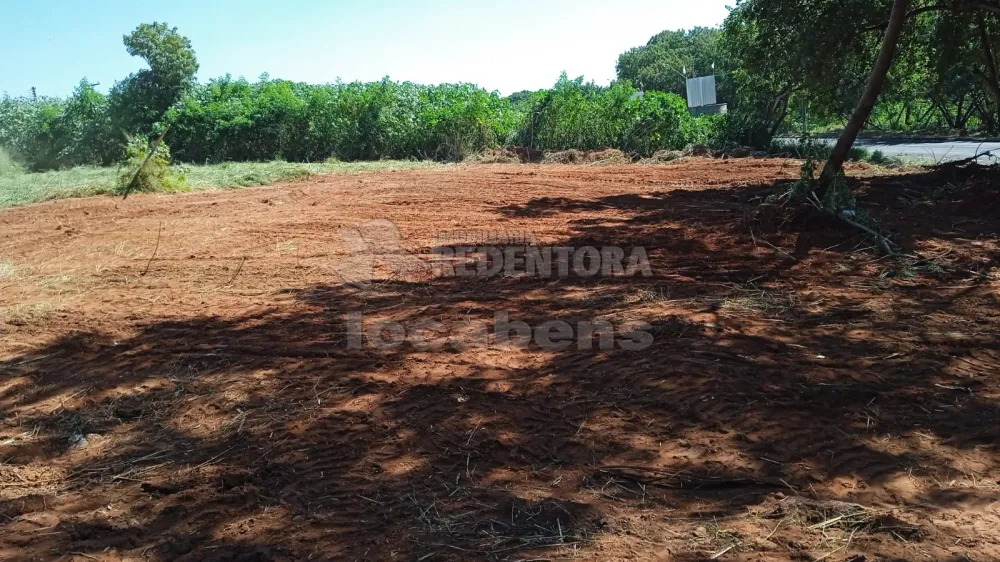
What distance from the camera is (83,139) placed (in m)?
26.9

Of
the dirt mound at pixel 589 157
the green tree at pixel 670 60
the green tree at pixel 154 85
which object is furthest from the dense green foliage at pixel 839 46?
the green tree at pixel 670 60

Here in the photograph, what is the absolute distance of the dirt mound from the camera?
66.8 ft

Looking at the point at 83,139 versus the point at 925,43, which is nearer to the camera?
the point at 925,43

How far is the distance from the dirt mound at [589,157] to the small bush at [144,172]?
1085 cm

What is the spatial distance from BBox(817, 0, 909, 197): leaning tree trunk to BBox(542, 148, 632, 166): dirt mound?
10789mm

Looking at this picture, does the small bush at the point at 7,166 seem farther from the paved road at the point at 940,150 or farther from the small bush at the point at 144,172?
the paved road at the point at 940,150

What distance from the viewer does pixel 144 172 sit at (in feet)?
51.0

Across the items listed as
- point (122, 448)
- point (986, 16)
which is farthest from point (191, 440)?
point (986, 16)

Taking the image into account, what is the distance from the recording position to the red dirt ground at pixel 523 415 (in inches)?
123

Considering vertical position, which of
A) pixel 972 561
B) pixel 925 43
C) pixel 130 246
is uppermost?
pixel 925 43

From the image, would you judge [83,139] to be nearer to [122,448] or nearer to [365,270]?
[365,270]

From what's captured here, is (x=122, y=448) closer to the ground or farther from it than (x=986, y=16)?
closer to the ground

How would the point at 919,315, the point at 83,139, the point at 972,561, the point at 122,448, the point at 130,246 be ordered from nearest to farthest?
the point at 972,561
the point at 122,448
the point at 919,315
the point at 130,246
the point at 83,139

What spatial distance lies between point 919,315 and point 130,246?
9.77 meters
